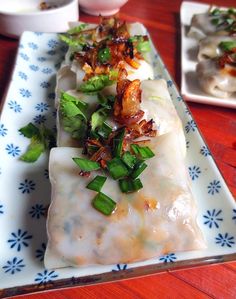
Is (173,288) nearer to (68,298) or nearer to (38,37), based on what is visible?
(68,298)

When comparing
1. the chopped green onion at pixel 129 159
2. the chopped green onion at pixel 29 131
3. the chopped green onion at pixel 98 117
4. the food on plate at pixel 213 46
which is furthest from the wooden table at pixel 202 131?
the chopped green onion at pixel 98 117

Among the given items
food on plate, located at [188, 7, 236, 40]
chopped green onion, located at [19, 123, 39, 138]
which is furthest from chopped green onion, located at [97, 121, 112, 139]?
food on plate, located at [188, 7, 236, 40]

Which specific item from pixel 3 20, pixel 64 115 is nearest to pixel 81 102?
pixel 64 115

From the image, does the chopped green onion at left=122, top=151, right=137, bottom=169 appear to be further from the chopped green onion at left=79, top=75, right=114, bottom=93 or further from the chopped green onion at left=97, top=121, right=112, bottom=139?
the chopped green onion at left=79, top=75, right=114, bottom=93

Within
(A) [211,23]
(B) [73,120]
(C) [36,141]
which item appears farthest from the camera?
(A) [211,23]

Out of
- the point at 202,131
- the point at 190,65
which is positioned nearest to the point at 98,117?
the point at 202,131

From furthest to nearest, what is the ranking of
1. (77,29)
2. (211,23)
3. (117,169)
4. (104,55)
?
(211,23) < (77,29) < (104,55) < (117,169)

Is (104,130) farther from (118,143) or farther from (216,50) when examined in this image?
(216,50)

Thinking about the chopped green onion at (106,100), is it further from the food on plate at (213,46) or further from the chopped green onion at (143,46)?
the food on plate at (213,46)

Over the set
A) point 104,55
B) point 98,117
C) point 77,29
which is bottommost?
point 98,117
